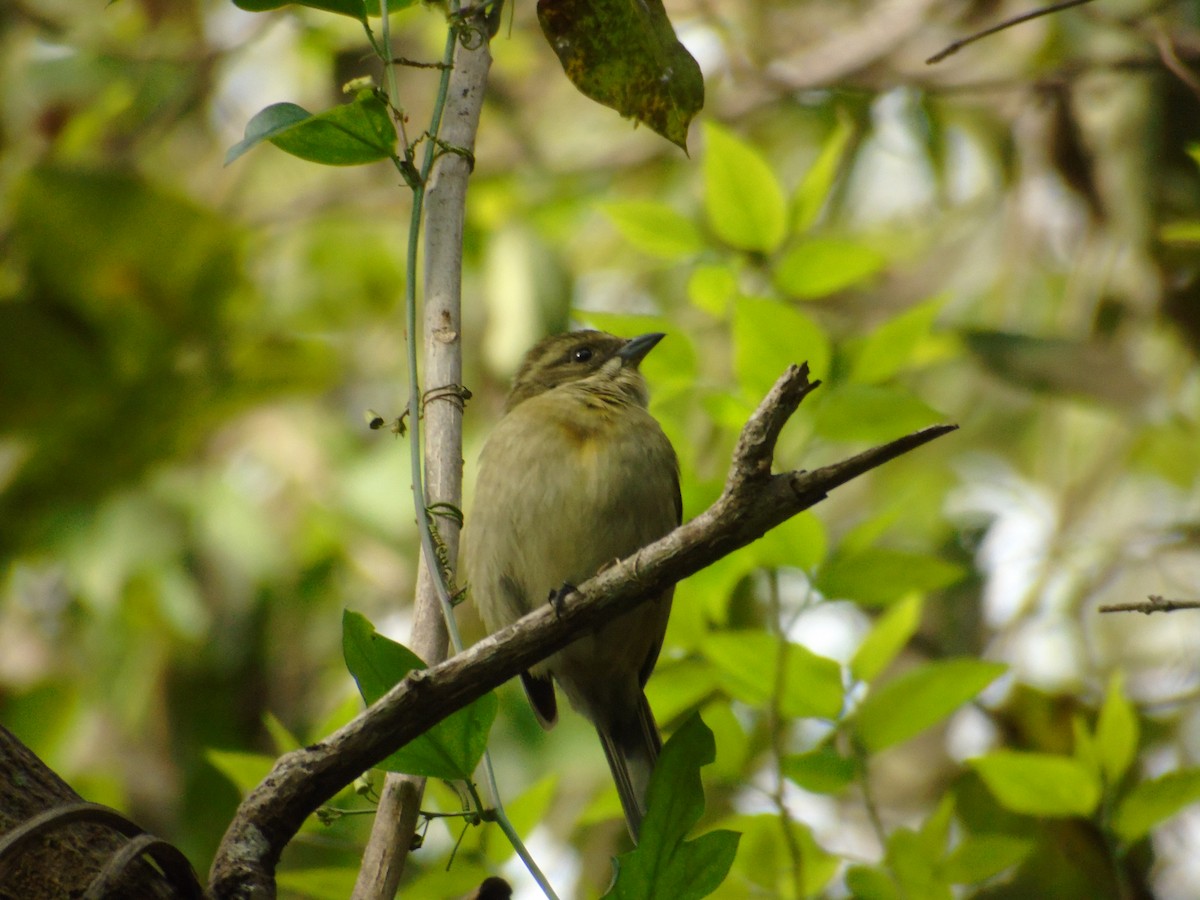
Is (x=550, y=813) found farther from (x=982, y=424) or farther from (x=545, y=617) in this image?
(x=545, y=617)

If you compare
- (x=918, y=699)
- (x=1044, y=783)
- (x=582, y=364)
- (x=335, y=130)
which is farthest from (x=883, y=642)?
(x=582, y=364)

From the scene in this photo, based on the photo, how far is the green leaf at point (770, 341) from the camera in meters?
3.25

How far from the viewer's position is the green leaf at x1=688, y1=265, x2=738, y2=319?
3.53 meters

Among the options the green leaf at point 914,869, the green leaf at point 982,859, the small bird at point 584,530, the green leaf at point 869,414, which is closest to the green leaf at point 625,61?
the green leaf at point 869,414

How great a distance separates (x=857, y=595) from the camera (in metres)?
3.24

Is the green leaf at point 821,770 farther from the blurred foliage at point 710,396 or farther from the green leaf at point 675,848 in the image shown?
the green leaf at point 675,848

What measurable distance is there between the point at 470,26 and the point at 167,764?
568 centimetres

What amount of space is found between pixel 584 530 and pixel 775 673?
1084 millimetres

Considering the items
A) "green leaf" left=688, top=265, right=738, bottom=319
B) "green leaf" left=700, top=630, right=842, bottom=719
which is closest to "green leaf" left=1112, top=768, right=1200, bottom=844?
"green leaf" left=700, top=630, right=842, bottom=719

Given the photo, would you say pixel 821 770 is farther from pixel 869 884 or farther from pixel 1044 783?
pixel 1044 783

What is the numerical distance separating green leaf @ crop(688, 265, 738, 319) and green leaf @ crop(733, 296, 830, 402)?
0.77 feet

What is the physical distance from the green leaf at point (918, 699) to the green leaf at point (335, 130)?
1.78 m

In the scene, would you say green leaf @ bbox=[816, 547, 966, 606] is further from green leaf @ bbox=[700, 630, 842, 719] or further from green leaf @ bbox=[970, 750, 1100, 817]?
green leaf @ bbox=[970, 750, 1100, 817]

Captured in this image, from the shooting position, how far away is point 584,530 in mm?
4090
